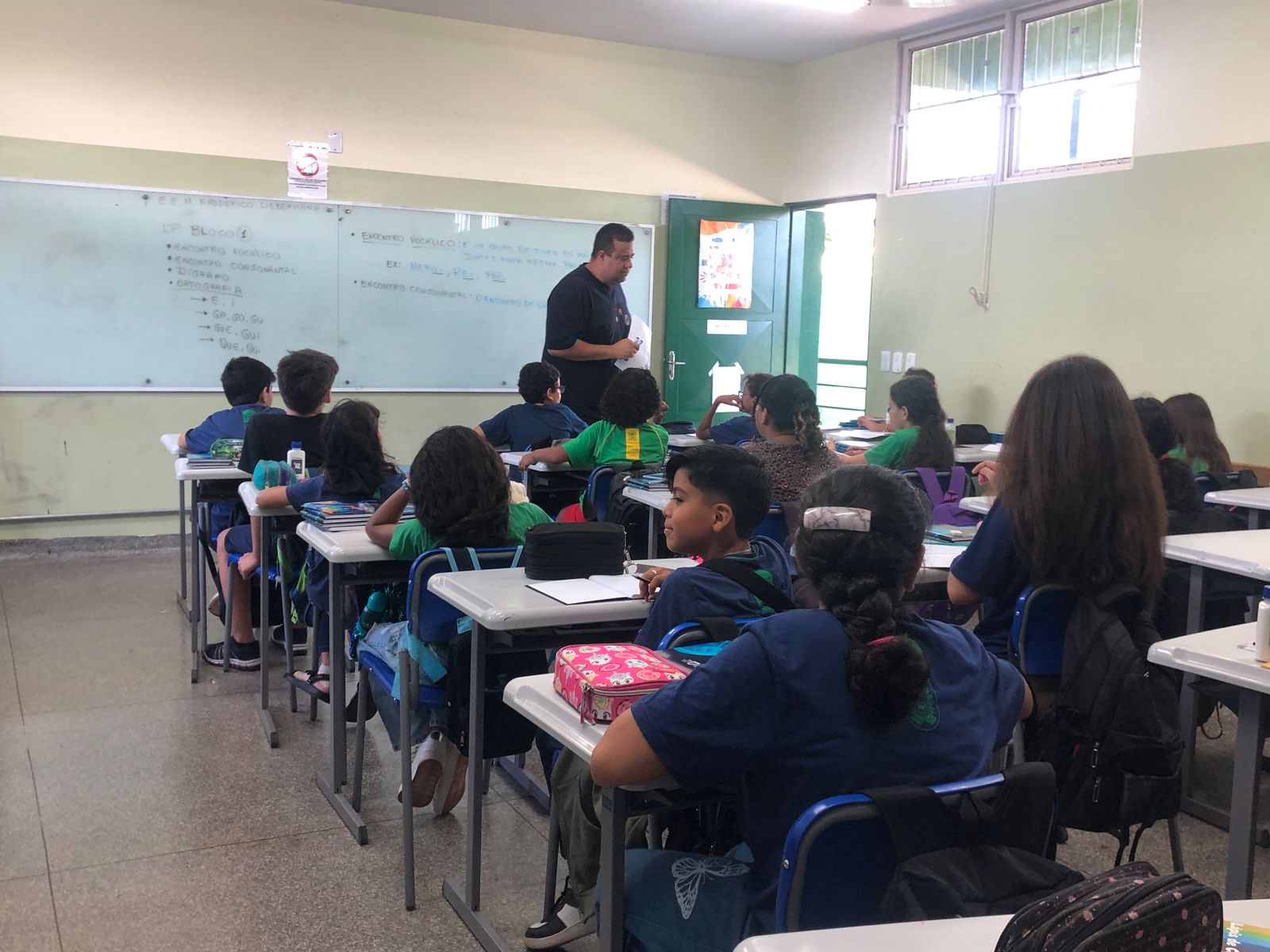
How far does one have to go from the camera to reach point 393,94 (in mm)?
6871

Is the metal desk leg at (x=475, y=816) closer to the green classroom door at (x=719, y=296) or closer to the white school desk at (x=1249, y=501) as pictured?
the white school desk at (x=1249, y=501)

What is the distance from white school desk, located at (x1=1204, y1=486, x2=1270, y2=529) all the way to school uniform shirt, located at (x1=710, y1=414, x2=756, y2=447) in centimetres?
189

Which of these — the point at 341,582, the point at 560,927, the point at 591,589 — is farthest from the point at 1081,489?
the point at 341,582

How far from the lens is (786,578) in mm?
2221

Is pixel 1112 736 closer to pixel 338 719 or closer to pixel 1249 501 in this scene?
pixel 338 719

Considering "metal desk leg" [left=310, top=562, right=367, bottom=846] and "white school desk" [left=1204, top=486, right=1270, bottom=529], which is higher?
"white school desk" [left=1204, top=486, right=1270, bottom=529]

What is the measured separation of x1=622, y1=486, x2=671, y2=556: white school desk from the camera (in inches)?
158

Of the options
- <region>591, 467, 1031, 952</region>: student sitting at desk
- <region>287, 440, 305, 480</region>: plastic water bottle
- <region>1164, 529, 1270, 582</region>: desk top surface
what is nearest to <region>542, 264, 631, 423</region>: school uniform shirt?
<region>287, 440, 305, 480</region>: plastic water bottle

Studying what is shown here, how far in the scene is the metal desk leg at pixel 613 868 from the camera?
1.63 m

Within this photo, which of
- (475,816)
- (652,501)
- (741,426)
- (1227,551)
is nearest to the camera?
(475,816)

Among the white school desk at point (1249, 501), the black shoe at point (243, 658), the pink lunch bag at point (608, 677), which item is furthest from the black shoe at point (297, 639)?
the white school desk at point (1249, 501)

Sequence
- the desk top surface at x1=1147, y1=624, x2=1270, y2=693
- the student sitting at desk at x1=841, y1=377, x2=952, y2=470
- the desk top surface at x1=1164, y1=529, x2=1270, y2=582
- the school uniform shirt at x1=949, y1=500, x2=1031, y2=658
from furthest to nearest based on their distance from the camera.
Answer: the student sitting at desk at x1=841, y1=377, x2=952, y2=470
the desk top surface at x1=1164, y1=529, x2=1270, y2=582
the school uniform shirt at x1=949, y1=500, x2=1031, y2=658
the desk top surface at x1=1147, y1=624, x2=1270, y2=693

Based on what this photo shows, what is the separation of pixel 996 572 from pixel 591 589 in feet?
2.89

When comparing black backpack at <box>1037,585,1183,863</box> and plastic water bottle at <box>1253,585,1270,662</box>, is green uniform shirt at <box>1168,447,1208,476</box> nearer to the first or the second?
black backpack at <box>1037,585,1183,863</box>
